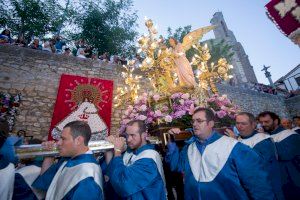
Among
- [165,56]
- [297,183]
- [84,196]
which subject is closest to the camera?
[84,196]

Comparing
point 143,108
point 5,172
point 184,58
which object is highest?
point 184,58

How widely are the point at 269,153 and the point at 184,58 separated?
3231 millimetres

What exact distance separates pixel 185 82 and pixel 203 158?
2.96 m

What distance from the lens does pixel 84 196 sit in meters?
1.99

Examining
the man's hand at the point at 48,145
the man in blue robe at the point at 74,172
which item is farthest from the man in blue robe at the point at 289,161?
the man's hand at the point at 48,145

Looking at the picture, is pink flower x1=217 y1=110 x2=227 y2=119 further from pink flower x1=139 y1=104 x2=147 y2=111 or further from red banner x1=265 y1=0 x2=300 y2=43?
red banner x1=265 y1=0 x2=300 y2=43

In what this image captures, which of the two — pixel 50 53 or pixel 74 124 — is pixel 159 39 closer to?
pixel 74 124

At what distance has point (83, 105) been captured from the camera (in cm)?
836

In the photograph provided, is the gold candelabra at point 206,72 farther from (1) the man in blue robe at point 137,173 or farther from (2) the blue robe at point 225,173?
(1) the man in blue robe at point 137,173

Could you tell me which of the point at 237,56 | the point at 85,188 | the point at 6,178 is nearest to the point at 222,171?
the point at 85,188

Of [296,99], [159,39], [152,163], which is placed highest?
[296,99]

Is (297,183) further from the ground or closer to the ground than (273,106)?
closer to the ground

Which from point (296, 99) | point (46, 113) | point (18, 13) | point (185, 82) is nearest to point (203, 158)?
point (185, 82)

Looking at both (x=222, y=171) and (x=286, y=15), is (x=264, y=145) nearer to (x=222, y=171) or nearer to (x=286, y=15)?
(x=222, y=171)
